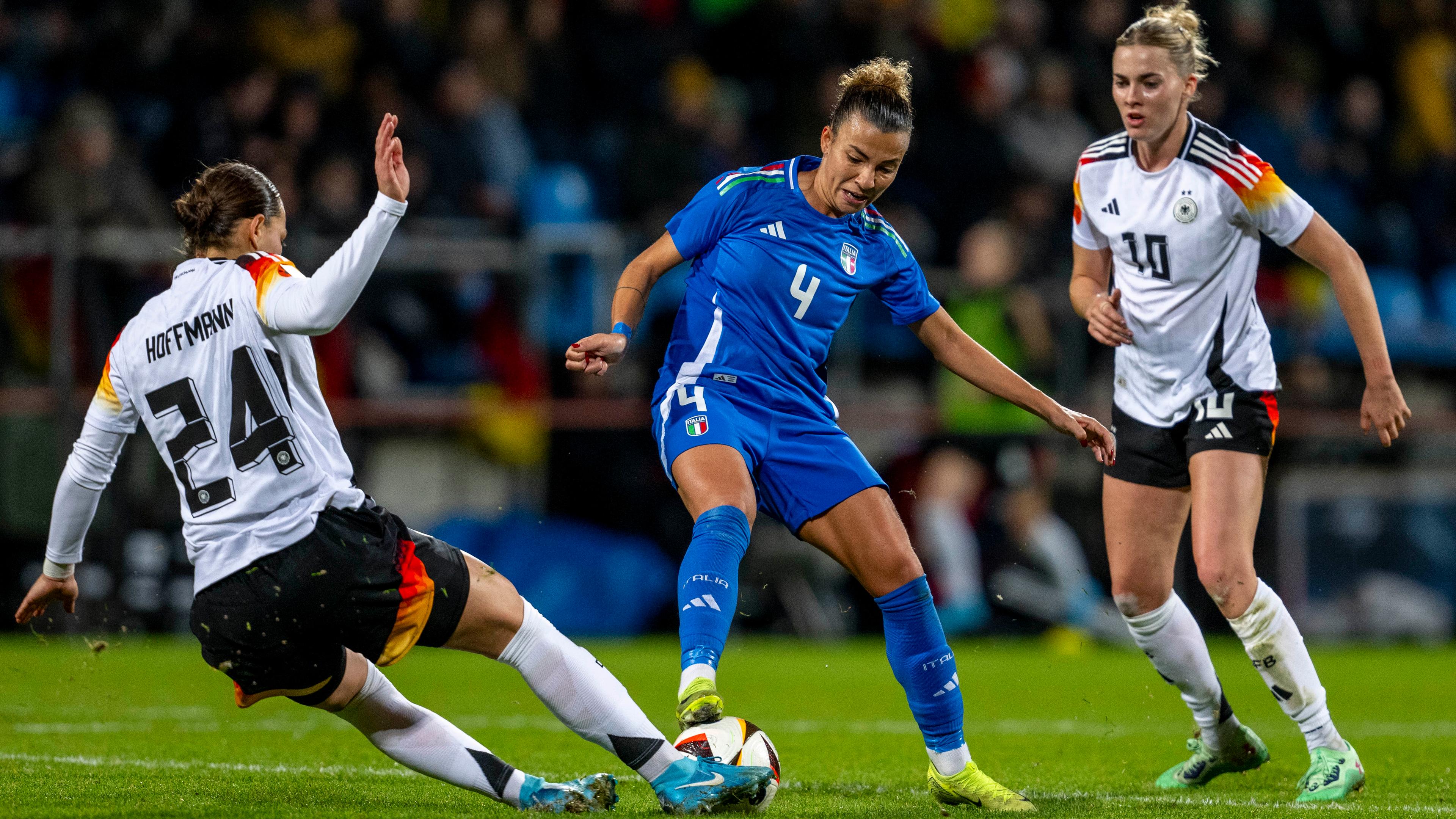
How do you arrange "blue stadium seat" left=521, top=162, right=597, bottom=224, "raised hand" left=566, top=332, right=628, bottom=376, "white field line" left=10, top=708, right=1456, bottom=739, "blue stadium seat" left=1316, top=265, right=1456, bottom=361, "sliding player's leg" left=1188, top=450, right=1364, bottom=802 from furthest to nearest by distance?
"blue stadium seat" left=1316, top=265, right=1456, bottom=361 < "blue stadium seat" left=521, top=162, right=597, bottom=224 < "white field line" left=10, top=708, right=1456, bottom=739 < "sliding player's leg" left=1188, top=450, right=1364, bottom=802 < "raised hand" left=566, top=332, right=628, bottom=376

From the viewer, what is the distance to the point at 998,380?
5.11 metres

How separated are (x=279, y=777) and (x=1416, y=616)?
9766mm

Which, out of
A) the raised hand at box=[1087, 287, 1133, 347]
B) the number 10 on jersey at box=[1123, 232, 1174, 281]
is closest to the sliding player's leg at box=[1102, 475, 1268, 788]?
the raised hand at box=[1087, 287, 1133, 347]

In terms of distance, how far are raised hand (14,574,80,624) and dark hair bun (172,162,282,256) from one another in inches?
A: 43.0

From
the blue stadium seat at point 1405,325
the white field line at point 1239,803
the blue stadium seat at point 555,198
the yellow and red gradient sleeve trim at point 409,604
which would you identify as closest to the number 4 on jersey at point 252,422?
the yellow and red gradient sleeve trim at point 409,604

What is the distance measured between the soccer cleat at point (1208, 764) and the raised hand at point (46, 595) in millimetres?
3757

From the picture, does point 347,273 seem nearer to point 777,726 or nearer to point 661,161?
point 777,726

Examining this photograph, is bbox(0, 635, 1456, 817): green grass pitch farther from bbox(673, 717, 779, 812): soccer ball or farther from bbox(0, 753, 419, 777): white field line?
bbox(673, 717, 779, 812): soccer ball

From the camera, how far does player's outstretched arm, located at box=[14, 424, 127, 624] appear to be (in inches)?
172

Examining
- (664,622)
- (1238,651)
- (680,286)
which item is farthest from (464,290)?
(1238,651)

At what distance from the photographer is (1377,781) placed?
5.61 m

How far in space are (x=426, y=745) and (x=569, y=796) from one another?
44 cm

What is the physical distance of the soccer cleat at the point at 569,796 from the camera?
4.35 m

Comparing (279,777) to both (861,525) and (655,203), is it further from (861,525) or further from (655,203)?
(655,203)
